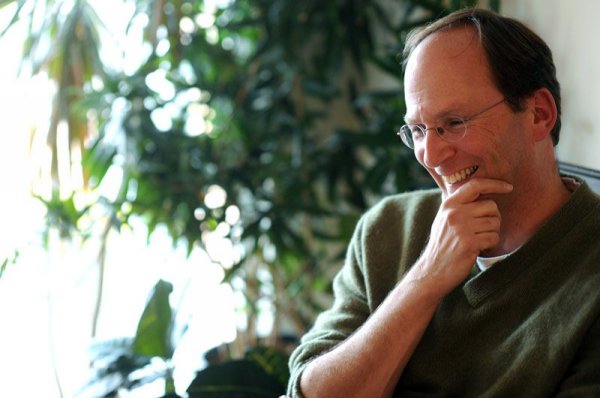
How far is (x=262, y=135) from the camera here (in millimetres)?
2852

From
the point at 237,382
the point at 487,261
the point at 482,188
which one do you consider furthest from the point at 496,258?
the point at 237,382

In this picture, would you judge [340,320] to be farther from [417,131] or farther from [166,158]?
[166,158]

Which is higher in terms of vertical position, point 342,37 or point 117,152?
point 342,37

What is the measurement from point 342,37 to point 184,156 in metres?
0.68

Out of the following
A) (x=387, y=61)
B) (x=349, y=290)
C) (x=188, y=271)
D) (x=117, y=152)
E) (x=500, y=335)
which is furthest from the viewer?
(x=188, y=271)

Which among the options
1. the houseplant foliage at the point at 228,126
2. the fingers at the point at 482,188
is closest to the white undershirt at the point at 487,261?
the fingers at the point at 482,188

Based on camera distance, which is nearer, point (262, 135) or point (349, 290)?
point (349, 290)

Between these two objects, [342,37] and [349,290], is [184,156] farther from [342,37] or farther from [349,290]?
[349,290]

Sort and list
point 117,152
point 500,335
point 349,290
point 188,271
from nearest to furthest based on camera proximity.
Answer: point 500,335, point 349,290, point 117,152, point 188,271

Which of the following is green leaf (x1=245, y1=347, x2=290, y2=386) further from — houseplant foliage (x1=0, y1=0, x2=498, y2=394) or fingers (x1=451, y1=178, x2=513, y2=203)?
fingers (x1=451, y1=178, x2=513, y2=203)

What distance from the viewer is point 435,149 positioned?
1366 millimetres

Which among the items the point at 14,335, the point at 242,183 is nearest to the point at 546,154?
the point at 242,183

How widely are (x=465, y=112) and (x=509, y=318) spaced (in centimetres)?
34

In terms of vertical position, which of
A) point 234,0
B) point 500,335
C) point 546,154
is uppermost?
point 234,0
